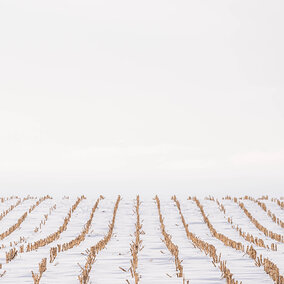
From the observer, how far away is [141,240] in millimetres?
12375

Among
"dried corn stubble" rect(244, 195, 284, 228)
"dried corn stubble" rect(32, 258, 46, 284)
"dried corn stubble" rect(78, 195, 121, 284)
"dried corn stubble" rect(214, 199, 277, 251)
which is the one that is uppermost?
"dried corn stubble" rect(244, 195, 284, 228)

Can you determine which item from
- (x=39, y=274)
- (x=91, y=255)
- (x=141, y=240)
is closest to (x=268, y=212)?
(x=141, y=240)

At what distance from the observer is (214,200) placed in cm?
1988

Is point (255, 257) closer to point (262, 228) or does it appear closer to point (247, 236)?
point (247, 236)

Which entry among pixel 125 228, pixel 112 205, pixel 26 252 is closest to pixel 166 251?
pixel 26 252

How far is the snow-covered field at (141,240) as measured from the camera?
26.2ft

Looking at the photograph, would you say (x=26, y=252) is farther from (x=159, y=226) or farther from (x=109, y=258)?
(x=159, y=226)

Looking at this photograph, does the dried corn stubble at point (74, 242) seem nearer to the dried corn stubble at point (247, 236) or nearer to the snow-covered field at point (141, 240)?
the snow-covered field at point (141, 240)

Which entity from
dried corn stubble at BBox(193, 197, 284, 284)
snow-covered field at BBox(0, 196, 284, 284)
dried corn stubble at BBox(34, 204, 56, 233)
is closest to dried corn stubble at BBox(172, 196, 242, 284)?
snow-covered field at BBox(0, 196, 284, 284)

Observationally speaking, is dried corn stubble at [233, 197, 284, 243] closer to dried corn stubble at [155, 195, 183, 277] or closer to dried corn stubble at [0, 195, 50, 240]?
dried corn stubble at [155, 195, 183, 277]

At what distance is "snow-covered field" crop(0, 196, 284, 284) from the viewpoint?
26.2 ft

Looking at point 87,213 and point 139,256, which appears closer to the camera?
point 139,256

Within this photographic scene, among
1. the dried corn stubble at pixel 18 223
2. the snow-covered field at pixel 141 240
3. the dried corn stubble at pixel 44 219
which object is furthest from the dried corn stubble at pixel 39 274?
the dried corn stubble at pixel 44 219

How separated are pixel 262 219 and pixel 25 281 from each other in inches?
416
